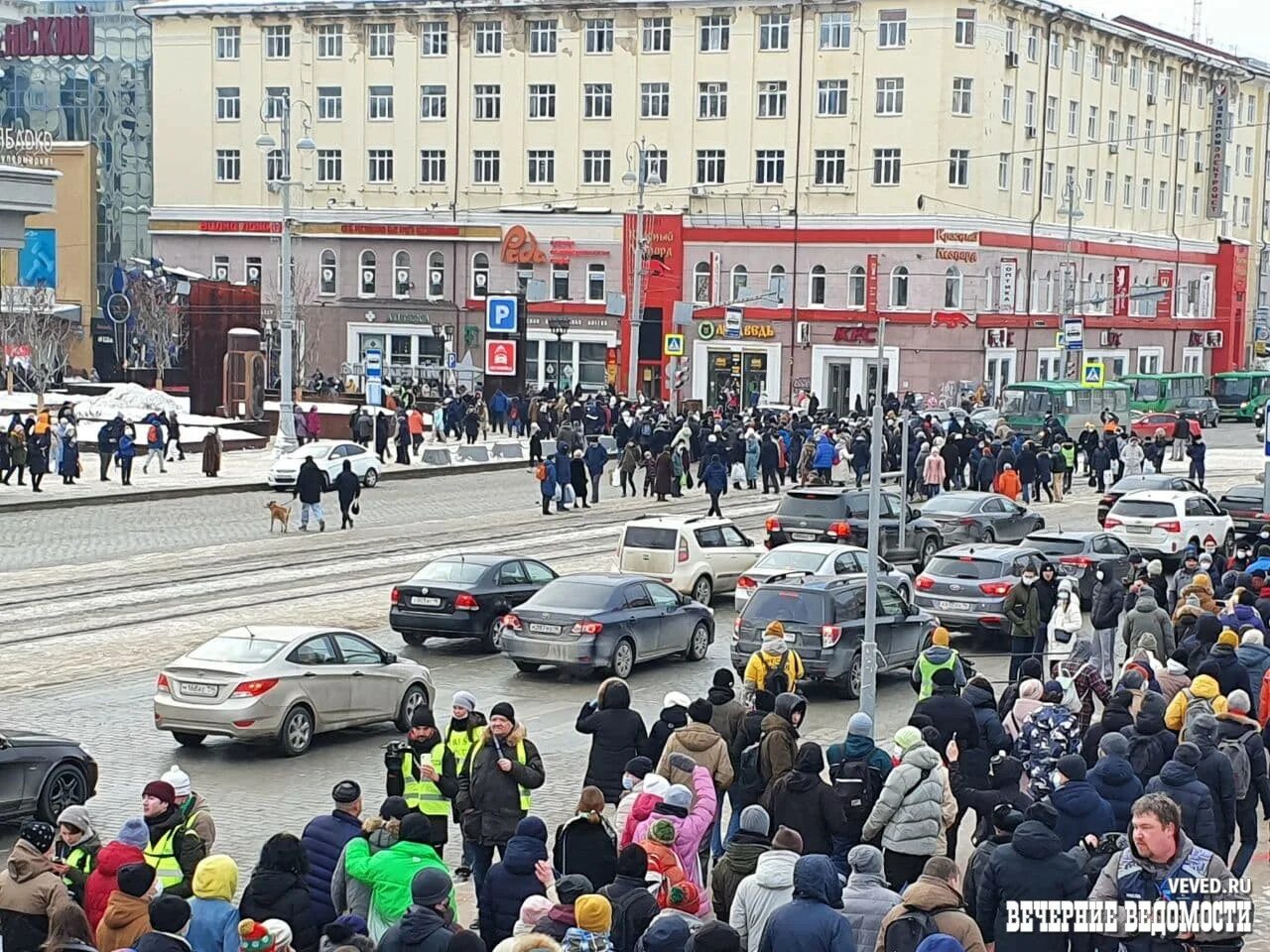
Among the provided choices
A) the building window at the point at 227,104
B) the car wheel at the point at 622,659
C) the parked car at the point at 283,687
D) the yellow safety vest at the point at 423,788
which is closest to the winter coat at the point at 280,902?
the yellow safety vest at the point at 423,788

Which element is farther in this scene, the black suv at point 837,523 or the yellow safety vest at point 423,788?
the black suv at point 837,523

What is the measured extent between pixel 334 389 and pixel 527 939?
60.1m

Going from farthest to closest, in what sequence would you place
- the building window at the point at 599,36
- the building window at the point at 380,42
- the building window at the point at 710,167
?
the building window at the point at 380,42, the building window at the point at 599,36, the building window at the point at 710,167

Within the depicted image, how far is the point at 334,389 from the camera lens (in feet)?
220

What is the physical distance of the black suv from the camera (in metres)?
30.4

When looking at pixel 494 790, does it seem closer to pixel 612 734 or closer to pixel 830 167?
pixel 612 734

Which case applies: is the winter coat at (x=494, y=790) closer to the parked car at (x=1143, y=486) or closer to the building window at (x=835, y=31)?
the parked car at (x=1143, y=486)

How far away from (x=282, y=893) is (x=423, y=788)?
10.7ft

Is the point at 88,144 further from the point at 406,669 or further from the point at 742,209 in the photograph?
the point at 406,669

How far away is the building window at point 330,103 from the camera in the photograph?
264ft

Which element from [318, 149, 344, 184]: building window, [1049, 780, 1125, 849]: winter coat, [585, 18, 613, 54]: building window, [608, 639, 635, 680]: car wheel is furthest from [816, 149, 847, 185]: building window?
[1049, 780, 1125, 849]: winter coat

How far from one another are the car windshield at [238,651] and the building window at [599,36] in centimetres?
6165

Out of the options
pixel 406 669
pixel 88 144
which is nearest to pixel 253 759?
pixel 406 669

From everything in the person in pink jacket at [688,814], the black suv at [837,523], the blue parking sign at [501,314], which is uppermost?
the blue parking sign at [501,314]
